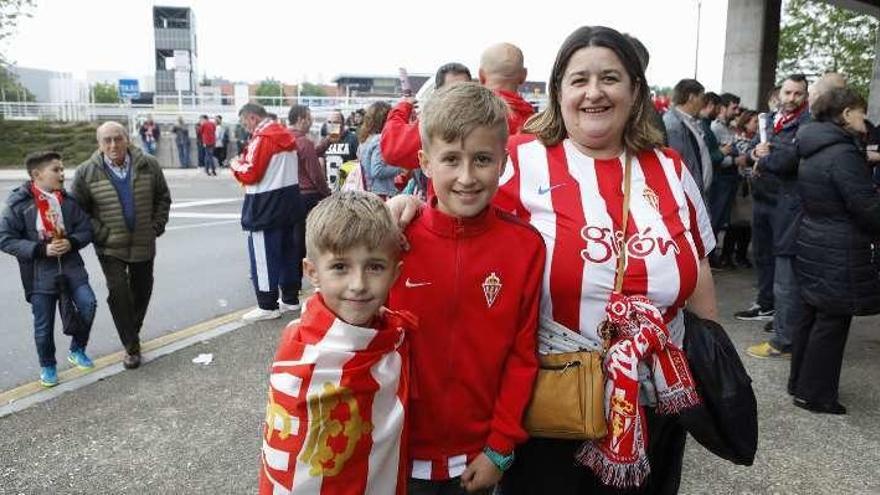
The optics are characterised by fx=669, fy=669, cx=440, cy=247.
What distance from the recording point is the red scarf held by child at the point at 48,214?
4.70 metres

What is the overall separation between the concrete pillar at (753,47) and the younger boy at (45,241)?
13385mm

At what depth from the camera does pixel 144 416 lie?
4.15 metres

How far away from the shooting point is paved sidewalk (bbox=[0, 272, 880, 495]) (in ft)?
11.1

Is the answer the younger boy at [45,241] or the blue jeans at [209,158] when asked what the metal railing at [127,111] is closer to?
the blue jeans at [209,158]

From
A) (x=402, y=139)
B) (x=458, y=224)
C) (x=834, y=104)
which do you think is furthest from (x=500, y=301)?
(x=834, y=104)

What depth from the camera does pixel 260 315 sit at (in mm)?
6320

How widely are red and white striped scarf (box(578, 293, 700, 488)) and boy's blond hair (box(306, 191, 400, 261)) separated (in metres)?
0.64

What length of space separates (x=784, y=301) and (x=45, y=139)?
30.3 metres

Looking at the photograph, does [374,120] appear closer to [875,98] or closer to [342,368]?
[342,368]

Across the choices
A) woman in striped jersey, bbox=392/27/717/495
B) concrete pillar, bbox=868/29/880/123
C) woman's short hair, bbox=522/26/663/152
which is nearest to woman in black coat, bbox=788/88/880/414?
woman in striped jersey, bbox=392/27/717/495

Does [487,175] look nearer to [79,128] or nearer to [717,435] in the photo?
[717,435]

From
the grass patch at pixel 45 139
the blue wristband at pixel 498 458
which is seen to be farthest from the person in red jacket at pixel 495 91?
the grass patch at pixel 45 139

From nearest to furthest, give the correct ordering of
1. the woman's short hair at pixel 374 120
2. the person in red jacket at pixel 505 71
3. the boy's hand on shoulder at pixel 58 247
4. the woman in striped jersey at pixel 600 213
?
the woman in striped jersey at pixel 600 213 → the person in red jacket at pixel 505 71 → the boy's hand on shoulder at pixel 58 247 → the woman's short hair at pixel 374 120

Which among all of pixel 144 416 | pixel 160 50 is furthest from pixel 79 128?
pixel 144 416
